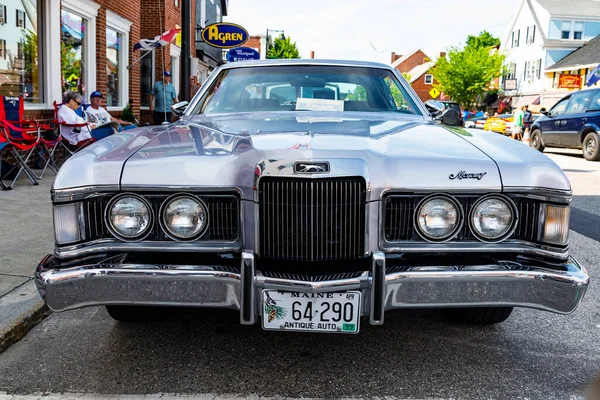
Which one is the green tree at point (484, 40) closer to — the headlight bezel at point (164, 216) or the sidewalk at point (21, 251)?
the sidewalk at point (21, 251)

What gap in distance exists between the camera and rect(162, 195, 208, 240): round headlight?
8.95 ft

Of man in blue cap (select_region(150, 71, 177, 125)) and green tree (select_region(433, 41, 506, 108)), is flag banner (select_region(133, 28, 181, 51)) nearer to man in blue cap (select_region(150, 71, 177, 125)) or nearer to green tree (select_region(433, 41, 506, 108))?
man in blue cap (select_region(150, 71, 177, 125))

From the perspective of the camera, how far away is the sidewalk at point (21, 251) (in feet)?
11.8

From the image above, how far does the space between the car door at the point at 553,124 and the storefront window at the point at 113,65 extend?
1188cm

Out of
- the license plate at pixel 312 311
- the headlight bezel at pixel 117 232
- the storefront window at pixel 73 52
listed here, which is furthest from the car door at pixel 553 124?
the headlight bezel at pixel 117 232

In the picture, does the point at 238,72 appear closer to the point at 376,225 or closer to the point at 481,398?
the point at 376,225

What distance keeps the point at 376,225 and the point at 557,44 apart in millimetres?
49805

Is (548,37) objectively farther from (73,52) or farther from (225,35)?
(73,52)

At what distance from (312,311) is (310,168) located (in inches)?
23.1

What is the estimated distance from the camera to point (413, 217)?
2732 millimetres

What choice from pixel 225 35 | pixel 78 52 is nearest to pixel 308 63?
pixel 78 52

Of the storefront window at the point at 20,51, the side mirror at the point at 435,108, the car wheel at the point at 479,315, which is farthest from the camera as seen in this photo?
the storefront window at the point at 20,51

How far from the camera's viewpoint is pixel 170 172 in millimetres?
2676

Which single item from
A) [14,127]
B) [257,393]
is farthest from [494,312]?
[14,127]
